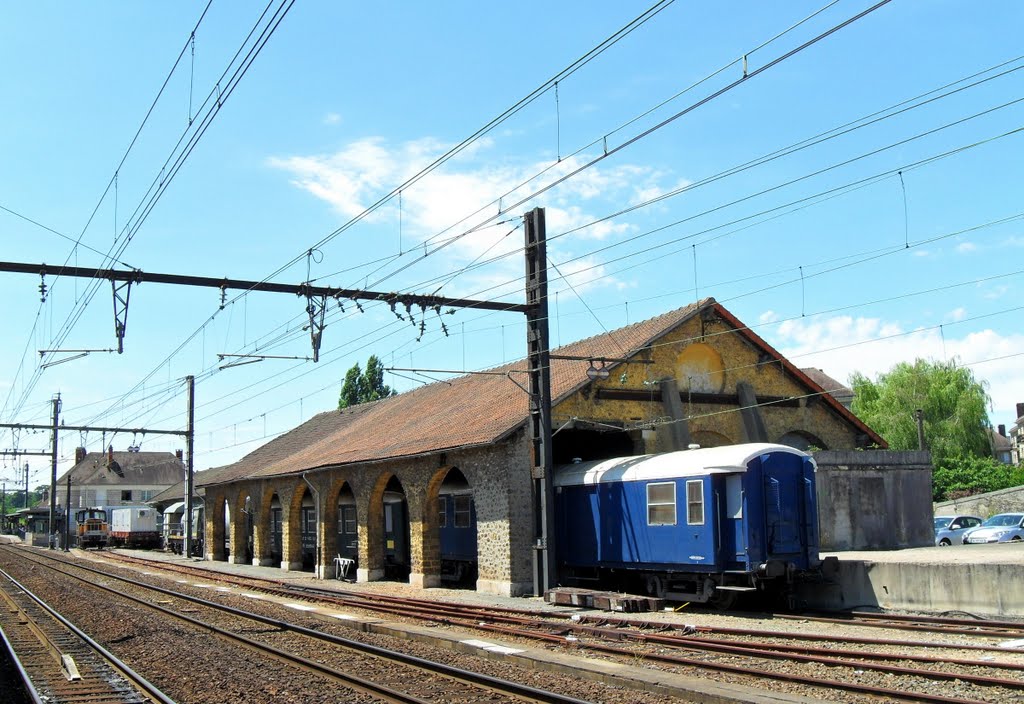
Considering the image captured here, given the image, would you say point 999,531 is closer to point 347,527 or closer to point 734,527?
point 734,527

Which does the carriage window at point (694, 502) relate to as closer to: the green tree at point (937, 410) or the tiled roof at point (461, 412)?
the tiled roof at point (461, 412)

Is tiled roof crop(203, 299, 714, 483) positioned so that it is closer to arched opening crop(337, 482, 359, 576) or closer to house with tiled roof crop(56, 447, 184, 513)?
arched opening crop(337, 482, 359, 576)

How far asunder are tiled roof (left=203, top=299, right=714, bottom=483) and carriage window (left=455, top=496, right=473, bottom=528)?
2.11 metres

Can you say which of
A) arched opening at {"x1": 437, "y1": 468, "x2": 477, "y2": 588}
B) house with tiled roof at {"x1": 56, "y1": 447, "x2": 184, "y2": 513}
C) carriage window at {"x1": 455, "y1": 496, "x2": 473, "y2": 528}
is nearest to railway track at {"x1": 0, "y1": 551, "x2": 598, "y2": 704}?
arched opening at {"x1": 437, "y1": 468, "x2": 477, "y2": 588}

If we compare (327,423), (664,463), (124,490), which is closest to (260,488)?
(327,423)

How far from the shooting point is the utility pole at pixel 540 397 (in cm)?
2094

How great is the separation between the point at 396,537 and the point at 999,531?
18861mm

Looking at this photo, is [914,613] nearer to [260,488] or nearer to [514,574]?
[514,574]

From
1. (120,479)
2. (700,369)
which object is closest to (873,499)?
(700,369)

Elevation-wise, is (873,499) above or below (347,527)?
above

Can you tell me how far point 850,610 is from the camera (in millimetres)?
18141

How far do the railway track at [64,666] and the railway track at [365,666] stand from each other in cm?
201

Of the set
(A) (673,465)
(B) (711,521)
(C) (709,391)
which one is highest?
(C) (709,391)

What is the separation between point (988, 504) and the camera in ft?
142
